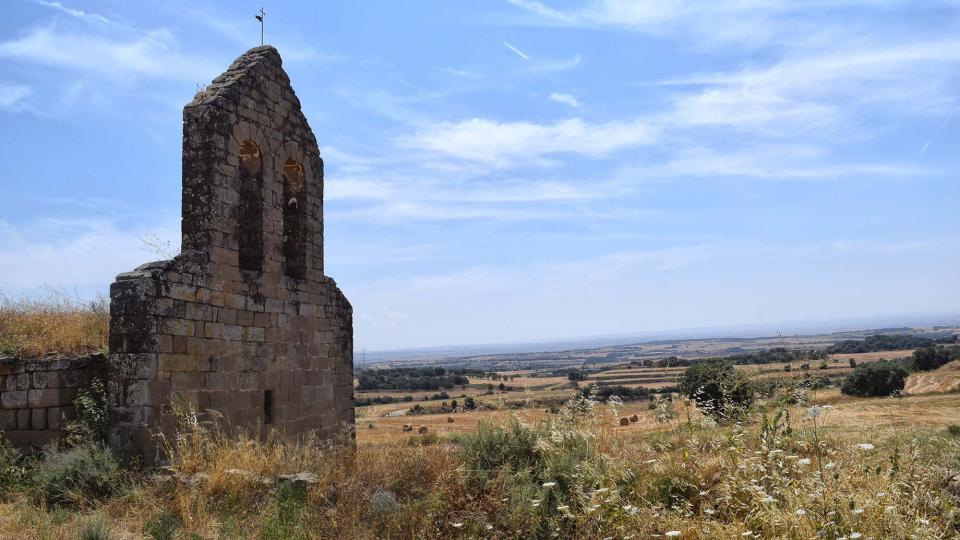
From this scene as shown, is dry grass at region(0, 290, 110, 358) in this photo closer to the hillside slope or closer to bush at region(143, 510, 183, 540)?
bush at region(143, 510, 183, 540)

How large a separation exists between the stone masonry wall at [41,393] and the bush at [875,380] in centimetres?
2753

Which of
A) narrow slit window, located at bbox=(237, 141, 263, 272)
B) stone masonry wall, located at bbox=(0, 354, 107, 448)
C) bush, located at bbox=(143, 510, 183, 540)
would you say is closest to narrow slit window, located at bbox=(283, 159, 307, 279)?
narrow slit window, located at bbox=(237, 141, 263, 272)

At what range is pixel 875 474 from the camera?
585 cm

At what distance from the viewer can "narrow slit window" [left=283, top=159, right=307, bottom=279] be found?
11.9m

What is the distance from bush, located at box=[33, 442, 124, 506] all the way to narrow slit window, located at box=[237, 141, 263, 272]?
3.65m

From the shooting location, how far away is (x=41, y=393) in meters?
8.73

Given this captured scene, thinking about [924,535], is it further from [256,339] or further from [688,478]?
[256,339]

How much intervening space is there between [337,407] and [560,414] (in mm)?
5649

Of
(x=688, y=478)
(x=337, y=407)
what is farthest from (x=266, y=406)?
(x=688, y=478)

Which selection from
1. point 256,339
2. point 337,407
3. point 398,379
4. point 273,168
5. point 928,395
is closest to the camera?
point 256,339

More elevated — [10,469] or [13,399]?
[13,399]

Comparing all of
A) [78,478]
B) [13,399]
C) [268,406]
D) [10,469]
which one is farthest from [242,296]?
[10,469]

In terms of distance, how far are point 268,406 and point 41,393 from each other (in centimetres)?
298

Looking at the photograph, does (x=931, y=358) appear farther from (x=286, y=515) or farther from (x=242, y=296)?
(x=286, y=515)
